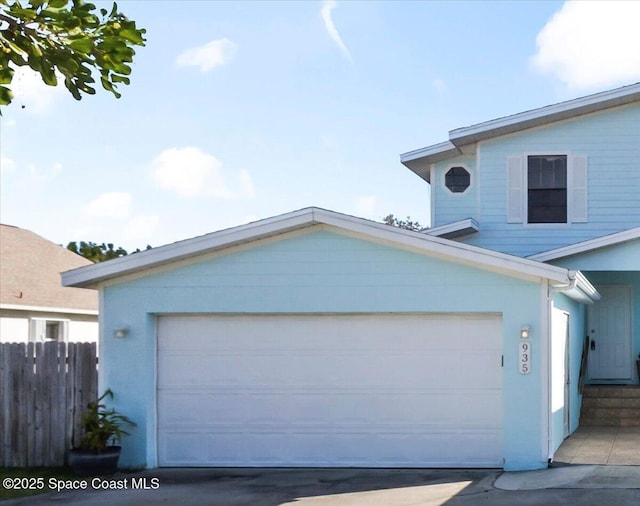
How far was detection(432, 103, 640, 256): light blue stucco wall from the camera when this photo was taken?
19938 mm

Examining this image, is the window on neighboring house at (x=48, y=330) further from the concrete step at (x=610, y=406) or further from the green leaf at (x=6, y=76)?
the green leaf at (x=6, y=76)

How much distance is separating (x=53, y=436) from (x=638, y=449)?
835 cm

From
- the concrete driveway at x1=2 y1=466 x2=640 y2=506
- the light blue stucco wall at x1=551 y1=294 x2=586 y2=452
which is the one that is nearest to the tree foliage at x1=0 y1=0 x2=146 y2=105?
the concrete driveway at x1=2 y1=466 x2=640 y2=506

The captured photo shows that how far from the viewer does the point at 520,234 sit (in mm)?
20156

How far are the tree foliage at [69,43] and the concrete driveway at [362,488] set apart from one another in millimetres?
A: 6059

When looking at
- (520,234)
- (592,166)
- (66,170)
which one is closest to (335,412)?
(520,234)

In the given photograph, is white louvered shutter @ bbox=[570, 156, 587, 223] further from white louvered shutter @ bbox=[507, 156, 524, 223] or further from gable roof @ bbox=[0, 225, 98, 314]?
gable roof @ bbox=[0, 225, 98, 314]

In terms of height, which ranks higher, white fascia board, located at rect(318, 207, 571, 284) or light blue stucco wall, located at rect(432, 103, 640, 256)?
light blue stucco wall, located at rect(432, 103, 640, 256)

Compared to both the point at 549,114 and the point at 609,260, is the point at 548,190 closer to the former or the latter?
the point at 549,114

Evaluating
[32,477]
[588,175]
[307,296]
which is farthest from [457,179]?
[32,477]

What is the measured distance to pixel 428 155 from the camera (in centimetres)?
2116

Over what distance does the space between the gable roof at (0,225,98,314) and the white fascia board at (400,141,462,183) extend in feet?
26.2

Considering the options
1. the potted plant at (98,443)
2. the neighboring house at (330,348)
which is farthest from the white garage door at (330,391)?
the potted plant at (98,443)

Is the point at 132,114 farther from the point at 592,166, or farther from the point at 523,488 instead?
the point at 523,488
